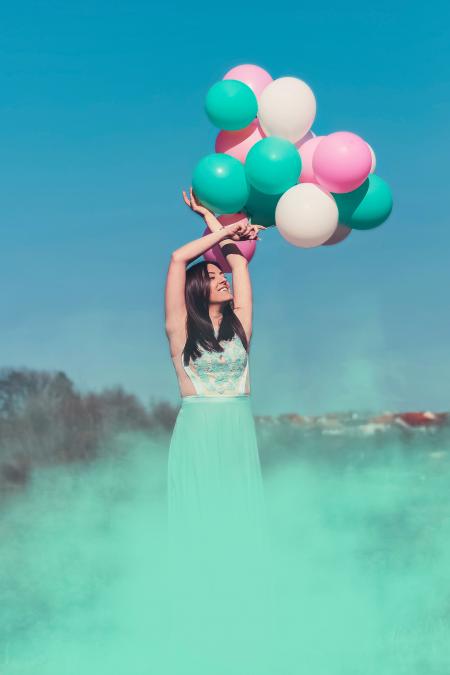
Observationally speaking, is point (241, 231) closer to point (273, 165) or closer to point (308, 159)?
point (273, 165)

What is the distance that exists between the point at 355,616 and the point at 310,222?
7.70 feet

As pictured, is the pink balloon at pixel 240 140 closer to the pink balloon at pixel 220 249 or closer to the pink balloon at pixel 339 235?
the pink balloon at pixel 220 249

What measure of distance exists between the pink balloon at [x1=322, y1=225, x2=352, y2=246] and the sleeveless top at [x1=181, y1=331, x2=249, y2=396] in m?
0.72

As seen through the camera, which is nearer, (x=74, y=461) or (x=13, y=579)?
(x=13, y=579)

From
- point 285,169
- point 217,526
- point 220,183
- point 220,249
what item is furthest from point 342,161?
point 217,526

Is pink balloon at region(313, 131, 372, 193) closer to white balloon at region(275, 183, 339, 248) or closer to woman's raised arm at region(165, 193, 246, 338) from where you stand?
white balloon at region(275, 183, 339, 248)

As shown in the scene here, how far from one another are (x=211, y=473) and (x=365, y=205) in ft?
4.49

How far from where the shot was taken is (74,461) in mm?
7656

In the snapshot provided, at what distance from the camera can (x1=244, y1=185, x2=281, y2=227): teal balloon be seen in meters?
4.01

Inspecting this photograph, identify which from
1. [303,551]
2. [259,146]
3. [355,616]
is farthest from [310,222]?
[303,551]

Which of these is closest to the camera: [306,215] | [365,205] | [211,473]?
[306,215]

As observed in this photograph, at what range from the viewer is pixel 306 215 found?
3.76 m

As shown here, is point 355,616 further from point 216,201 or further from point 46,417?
point 46,417

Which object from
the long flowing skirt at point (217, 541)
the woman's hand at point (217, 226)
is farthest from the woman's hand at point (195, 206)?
the long flowing skirt at point (217, 541)
